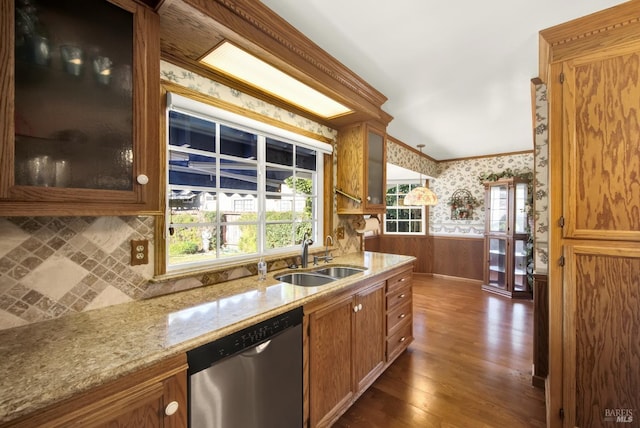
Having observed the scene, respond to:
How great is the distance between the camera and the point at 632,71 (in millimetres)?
1377

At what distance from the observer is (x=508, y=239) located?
454cm

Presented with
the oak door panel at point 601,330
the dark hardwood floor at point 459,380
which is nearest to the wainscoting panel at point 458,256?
the dark hardwood floor at point 459,380

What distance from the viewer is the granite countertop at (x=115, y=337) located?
0.73 m

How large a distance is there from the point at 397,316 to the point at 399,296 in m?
0.18

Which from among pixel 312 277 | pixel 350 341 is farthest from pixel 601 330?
pixel 312 277

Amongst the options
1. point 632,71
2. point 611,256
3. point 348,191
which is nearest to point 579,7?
point 632,71

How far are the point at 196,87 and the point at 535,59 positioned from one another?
8.11 feet

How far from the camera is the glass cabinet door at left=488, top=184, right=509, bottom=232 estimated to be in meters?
4.63

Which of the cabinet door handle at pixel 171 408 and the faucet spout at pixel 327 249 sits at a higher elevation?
the faucet spout at pixel 327 249

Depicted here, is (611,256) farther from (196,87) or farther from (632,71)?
(196,87)

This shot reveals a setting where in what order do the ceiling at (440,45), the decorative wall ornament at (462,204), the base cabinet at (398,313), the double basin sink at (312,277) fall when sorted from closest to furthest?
the ceiling at (440,45) < the double basin sink at (312,277) < the base cabinet at (398,313) < the decorative wall ornament at (462,204)

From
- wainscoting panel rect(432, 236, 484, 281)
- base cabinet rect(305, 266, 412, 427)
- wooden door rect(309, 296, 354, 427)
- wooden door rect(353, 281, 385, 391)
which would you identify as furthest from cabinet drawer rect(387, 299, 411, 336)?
wainscoting panel rect(432, 236, 484, 281)

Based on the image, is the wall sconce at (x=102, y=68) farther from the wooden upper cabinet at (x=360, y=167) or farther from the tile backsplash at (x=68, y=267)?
the wooden upper cabinet at (x=360, y=167)

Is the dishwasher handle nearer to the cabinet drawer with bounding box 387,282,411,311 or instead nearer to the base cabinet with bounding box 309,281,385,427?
the base cabinet with bounding box 309,281,385,427
